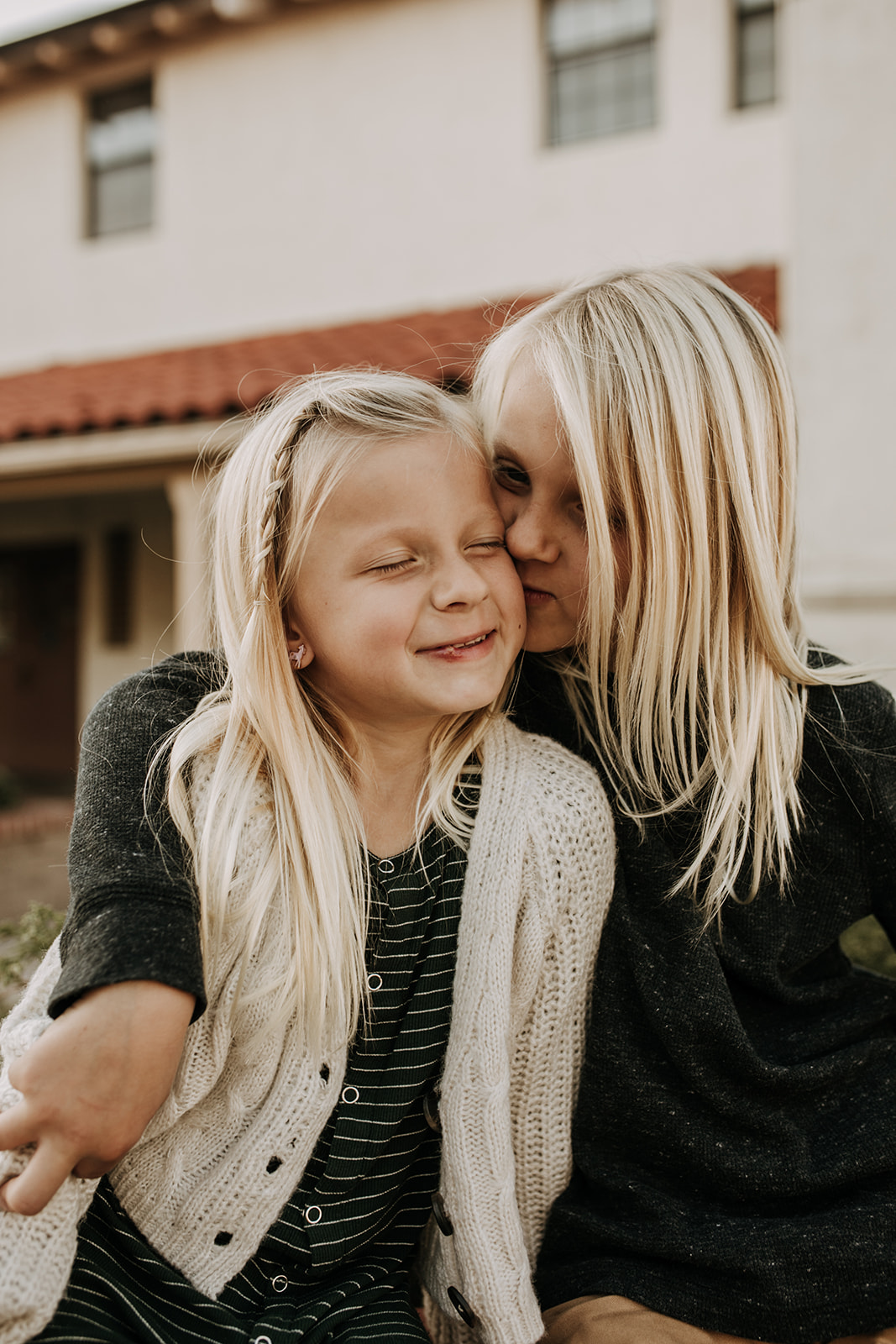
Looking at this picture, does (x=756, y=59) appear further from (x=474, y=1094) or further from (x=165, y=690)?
(x=474, y=1094)

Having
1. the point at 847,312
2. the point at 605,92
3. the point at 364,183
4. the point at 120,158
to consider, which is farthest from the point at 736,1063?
the point at 120,158

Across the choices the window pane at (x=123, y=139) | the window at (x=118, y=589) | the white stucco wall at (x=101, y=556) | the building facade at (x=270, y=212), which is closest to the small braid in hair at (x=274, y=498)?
the building facade at (x=270, y=212)

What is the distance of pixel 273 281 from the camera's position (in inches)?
319

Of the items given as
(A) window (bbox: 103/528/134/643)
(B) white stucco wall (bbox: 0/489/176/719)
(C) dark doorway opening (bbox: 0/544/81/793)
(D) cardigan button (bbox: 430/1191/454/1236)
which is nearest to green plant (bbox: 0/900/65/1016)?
(D) cardigan button (bbox: 430/1191/454/1236)

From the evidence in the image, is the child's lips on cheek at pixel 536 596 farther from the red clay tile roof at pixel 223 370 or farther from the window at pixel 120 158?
the window at pixel 120 158

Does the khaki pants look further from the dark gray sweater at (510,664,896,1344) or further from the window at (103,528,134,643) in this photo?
the window at (103,528,134,643)

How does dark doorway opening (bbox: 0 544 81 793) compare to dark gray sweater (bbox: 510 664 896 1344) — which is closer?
dark gray sweater (bbox: 510 664 896 1344)

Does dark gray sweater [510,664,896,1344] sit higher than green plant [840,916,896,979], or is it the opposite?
dark gray sweater [510,664,896,1344]

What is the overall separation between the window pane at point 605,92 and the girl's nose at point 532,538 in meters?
6.46

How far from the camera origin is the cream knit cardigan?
4.74ft

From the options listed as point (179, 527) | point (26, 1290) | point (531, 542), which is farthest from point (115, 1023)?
point (179, 527)

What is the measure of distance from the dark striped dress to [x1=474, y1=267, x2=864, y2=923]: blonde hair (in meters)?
0.39

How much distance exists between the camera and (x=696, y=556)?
164 cm

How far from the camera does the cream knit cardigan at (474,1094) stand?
1.45m
